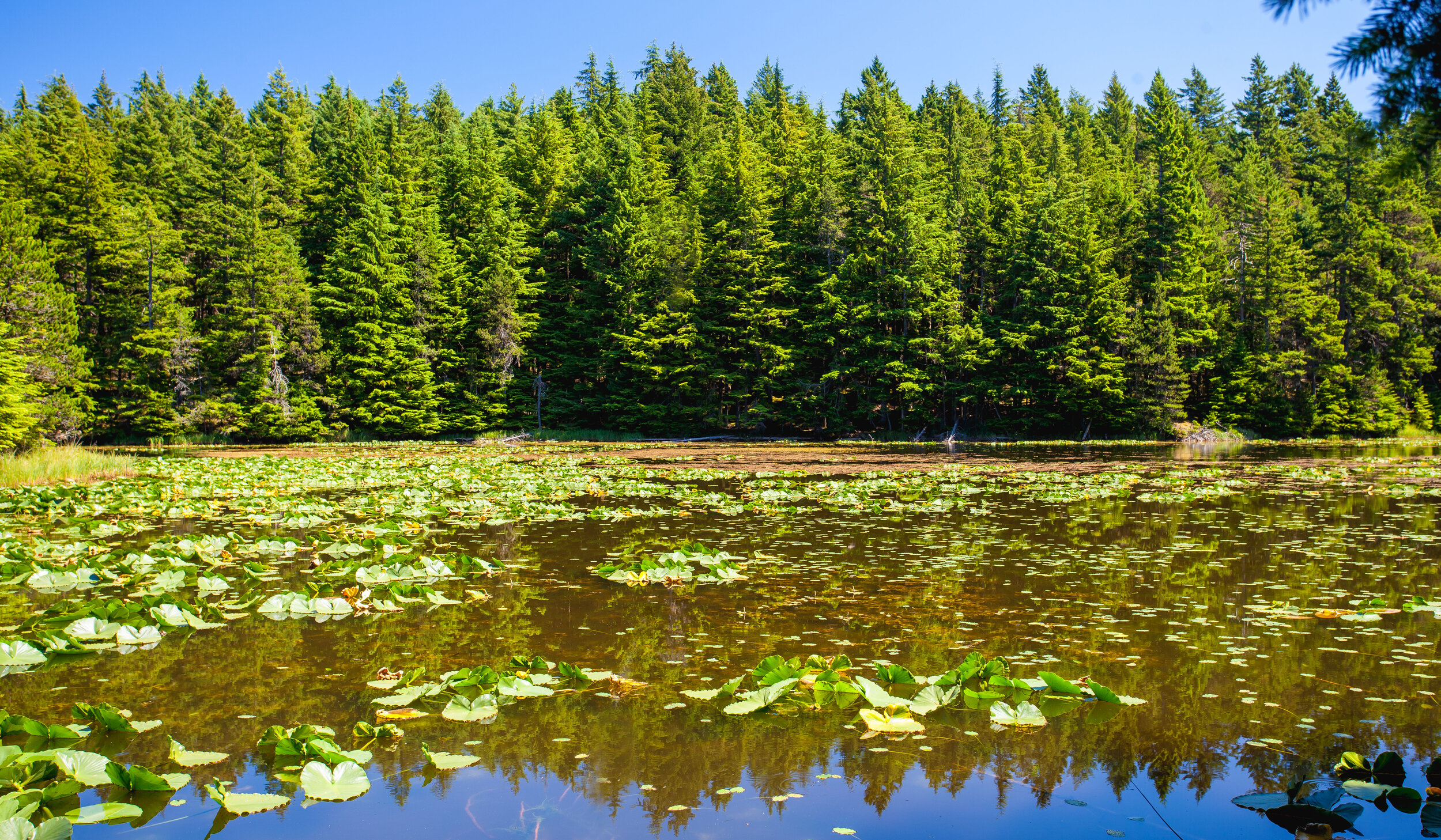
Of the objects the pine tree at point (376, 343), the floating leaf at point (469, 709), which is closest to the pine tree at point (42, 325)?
the pine tree at point (376, 343)

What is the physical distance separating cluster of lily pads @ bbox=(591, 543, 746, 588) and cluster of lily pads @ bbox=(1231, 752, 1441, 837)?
4471 millimetres

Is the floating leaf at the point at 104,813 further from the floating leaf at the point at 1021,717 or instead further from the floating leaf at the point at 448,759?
the floating leaf at the point at 1021,717

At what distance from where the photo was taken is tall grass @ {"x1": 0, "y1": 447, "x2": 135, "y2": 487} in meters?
15.6

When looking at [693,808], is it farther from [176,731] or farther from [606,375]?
[606,375]

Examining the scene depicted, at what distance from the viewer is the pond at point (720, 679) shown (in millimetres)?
3109

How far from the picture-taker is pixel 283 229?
41.7 meters

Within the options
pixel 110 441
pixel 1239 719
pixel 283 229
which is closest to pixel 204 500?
pixel 1239 719

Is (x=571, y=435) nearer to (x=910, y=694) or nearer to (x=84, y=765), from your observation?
(x=910, y=694)

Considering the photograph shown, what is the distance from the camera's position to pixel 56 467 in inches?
650

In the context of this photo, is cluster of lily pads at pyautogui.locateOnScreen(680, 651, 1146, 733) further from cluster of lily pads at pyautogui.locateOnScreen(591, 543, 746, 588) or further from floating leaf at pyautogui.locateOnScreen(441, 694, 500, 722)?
cluster of lily pads at pyautogui.locateOnScreen(591, 543, 746, 588)

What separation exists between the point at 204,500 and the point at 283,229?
1356 inches

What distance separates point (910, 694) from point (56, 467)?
759 inches

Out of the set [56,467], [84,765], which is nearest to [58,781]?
[84,765]

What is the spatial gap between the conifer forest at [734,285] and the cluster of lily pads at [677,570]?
1200 inches
